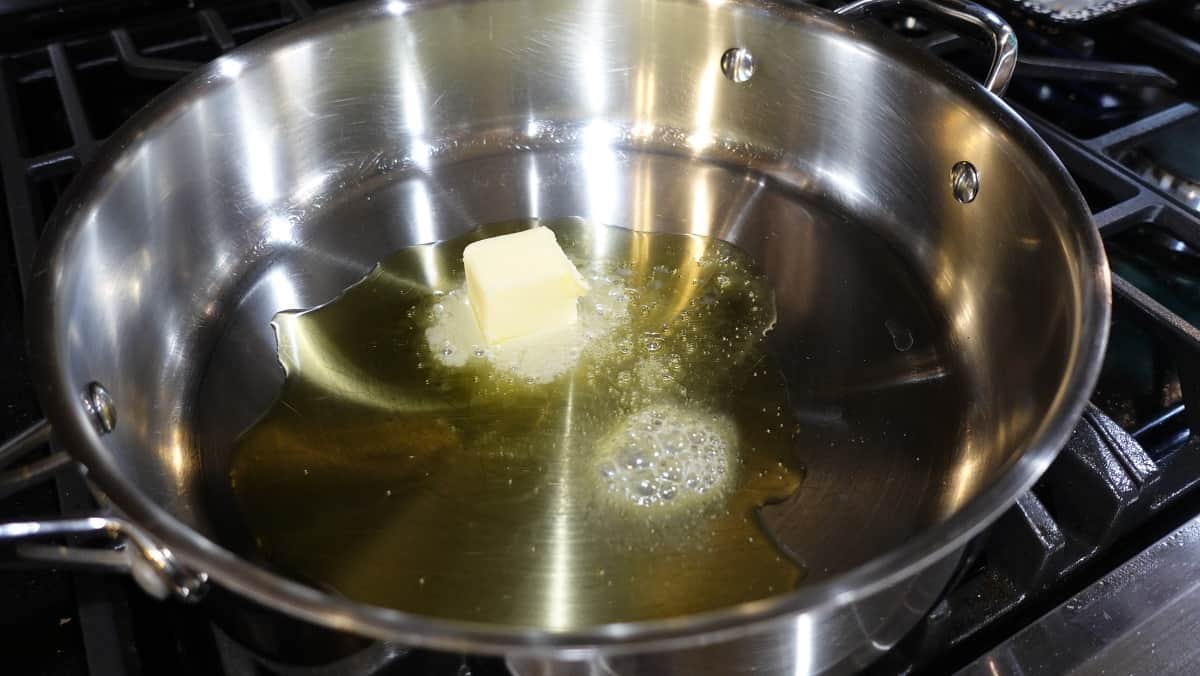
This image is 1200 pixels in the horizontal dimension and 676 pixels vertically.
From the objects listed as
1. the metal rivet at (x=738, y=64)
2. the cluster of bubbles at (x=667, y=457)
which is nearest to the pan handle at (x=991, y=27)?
the metal rivet at (x=738, y=64)

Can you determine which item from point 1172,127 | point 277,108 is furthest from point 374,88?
point 1172,127

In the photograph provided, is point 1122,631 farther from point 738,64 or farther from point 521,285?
point 738,64

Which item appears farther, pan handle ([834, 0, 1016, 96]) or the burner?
the burner

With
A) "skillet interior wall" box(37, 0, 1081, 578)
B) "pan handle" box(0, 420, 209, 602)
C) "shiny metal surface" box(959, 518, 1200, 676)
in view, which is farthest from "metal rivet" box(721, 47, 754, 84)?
"pan handle" box(0, 420, 209, 602)

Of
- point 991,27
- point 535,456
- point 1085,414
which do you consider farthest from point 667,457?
point 991,27

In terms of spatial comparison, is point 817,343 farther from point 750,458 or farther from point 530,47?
point 530,47

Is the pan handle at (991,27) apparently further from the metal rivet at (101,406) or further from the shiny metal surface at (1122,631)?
the metal rivet at (101,406)

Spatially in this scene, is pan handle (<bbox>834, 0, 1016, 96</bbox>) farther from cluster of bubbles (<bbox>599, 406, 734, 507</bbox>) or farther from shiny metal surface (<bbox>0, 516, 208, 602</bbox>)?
shiny metal surface (<bbox>0, 516, 208, 602</bbox>)
